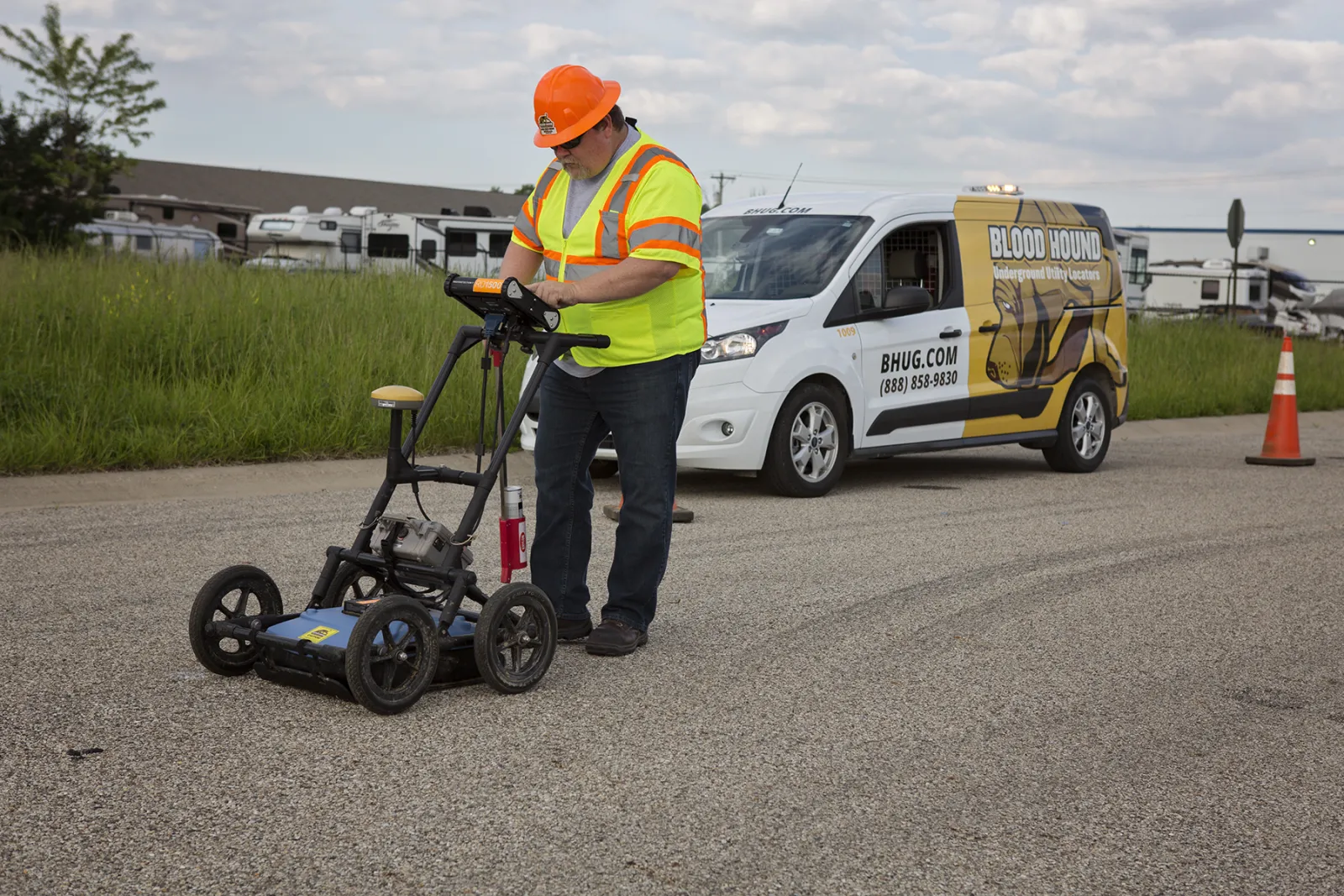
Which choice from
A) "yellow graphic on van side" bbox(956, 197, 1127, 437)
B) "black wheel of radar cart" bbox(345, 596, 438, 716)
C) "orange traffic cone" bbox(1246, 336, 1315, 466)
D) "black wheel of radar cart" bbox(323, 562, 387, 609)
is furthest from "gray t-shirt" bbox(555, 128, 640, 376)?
"orange traffic cone" bbox(1246, 336, 1315, 466)

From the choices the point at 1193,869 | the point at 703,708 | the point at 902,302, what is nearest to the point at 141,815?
the point at 703,708

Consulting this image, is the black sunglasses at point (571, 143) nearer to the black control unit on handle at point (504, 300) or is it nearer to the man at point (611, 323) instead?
the man at point (611, 323)

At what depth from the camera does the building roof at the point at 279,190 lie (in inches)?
2270

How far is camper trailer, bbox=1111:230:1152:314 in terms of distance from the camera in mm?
31141

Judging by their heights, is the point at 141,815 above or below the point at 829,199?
below

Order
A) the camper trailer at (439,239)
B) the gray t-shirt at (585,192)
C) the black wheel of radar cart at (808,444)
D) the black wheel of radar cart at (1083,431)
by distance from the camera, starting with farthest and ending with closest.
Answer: the camper trailer at (439,239) < the black wheel of radar cart at (1083,431) < the black wheel of radar cart at (808,444) < the gray t-shirt at (585,192)

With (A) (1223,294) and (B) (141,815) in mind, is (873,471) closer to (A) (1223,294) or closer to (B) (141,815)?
(B) (141,815)

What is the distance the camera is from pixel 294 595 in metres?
6.18

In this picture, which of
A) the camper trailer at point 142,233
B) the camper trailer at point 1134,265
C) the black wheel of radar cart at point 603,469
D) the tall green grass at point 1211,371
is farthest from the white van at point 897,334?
the camper trailer at point 1134,265

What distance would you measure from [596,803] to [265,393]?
763cm

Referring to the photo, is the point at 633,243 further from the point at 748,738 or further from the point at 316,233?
the point at 316,233

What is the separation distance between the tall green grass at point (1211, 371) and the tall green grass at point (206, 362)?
28.2ft

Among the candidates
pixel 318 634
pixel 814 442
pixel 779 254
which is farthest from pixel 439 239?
pixel 318 634

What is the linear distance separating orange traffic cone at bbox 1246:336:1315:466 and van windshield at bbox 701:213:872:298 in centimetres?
442
